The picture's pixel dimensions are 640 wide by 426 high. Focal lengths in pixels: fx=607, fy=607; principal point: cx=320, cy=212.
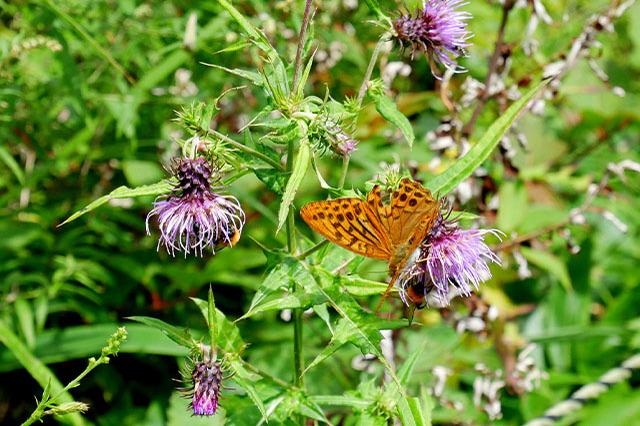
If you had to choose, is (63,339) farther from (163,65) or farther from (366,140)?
(366,140)

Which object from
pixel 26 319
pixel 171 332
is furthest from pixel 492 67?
pixel 26 319

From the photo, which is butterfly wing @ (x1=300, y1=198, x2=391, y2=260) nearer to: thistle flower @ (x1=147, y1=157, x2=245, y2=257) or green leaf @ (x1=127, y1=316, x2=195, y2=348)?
thistle flower @ (x1=147, y1=157, x2=245, y2=257)

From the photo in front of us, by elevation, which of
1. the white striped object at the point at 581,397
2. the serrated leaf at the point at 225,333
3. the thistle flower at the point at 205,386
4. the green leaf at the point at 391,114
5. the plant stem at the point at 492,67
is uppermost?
the plant stem at the point at 492,67

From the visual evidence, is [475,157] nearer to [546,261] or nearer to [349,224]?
[349,224]

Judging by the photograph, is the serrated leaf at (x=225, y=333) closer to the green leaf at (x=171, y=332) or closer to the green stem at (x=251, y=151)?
the green leaf at (x=171, y=332)

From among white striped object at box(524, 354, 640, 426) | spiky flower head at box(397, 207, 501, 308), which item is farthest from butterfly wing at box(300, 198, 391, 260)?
white striped object at box(524, 354, 640, 426)

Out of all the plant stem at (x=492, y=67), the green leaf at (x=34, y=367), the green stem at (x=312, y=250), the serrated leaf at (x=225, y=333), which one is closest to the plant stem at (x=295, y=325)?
the green stem at (x=312, y=250)
